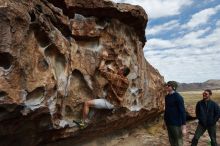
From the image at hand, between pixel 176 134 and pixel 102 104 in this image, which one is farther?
pixel 102 104

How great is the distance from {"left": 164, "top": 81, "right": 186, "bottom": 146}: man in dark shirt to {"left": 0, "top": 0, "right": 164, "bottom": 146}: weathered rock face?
8.53ft

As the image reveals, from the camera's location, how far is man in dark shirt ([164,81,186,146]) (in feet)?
38.7

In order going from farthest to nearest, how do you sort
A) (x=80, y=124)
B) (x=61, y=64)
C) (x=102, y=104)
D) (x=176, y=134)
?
(x=102, y=104) → (x=176, y=134) → (x=80, y=124) → (x=61, y=64)

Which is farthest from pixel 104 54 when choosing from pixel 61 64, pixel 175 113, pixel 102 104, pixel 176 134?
pixel 176 134

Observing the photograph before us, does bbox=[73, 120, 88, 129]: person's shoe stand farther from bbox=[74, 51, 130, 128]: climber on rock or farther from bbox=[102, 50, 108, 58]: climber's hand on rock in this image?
bbox=[102, 50, 108, 58]: climber's hand on rock

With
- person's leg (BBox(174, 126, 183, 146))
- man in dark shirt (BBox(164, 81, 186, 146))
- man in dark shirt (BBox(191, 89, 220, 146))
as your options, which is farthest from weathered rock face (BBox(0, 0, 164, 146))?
man in dark shirt (BBox(191, 89, 220, 146))

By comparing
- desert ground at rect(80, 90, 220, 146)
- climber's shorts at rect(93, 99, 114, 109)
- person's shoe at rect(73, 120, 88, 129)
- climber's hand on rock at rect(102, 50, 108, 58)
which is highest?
climber's hand on rock at rect(102, 50, 108, 58)

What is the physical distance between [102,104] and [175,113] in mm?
2583

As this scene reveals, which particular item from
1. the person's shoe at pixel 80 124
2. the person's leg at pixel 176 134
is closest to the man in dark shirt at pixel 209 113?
the person's leg at pixel 176 134

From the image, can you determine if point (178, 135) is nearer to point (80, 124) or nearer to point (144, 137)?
point (80, 124)

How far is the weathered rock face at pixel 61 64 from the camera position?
8.84m

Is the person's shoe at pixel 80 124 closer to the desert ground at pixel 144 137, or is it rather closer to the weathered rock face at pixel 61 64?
the weathered rock face at pixel 61 64

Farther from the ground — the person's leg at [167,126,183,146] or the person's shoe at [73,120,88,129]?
the person's shoe at [73,120,88,129]

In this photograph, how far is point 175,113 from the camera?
1195 centimetres
